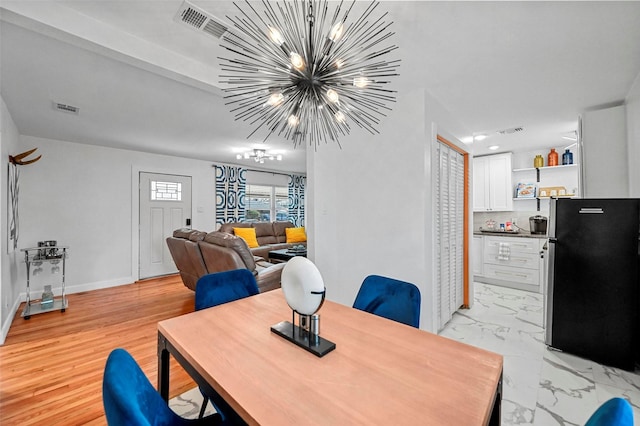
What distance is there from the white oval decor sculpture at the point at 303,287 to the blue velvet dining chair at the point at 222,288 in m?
0.79

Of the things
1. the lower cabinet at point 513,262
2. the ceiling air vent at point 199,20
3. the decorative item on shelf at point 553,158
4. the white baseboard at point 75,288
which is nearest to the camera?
the ceiling air vent at point 199,20

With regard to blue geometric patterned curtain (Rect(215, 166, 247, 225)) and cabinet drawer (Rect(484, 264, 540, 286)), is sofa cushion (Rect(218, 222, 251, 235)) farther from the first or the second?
cabinet drawer (Rect(484, 264, 540, 286))

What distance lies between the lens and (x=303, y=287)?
1.19 meters

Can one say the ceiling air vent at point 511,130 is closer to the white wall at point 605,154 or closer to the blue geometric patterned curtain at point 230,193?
the white wall at point 605,154

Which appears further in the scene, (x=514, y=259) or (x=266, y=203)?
(x=266, y=203)

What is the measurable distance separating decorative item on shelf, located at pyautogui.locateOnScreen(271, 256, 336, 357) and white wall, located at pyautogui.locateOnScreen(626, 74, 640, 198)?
3007mm

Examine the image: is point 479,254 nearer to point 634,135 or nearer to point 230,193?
point 634,135

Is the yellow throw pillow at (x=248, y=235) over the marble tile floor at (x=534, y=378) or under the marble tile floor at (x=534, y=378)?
over

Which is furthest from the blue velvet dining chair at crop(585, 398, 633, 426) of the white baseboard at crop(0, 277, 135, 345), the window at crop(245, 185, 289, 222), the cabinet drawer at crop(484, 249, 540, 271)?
the window at crop(245, 185, 289, 222)

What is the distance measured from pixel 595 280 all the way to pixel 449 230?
1.21 meters

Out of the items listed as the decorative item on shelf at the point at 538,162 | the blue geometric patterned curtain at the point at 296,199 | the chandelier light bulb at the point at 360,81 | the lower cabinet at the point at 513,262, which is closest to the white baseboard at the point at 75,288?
the blue geometric patterned curtain at the point at 296,199

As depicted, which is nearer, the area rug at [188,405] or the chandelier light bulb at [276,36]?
the chandelier light bulb at [276,36]

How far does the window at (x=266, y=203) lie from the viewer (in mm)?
6933

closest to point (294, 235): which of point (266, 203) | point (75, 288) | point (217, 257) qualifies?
point (266, 203)
